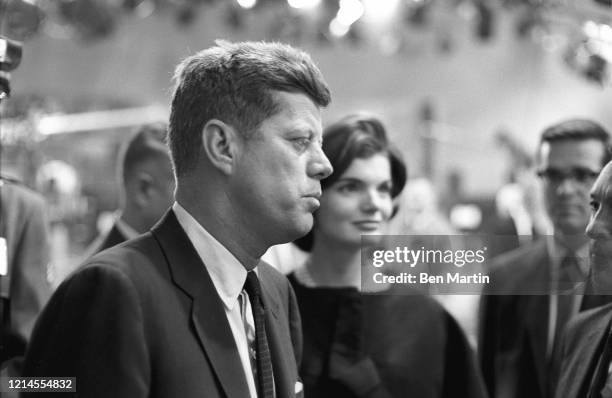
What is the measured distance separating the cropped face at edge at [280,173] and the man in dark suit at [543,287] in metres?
0.84

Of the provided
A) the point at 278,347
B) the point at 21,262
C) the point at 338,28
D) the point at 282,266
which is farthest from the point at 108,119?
the point at 278,347

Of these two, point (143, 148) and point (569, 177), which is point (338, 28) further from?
point (569, 177)

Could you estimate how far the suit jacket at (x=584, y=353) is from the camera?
1576mm

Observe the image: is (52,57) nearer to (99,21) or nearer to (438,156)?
(99,21)

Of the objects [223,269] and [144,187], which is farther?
[144,187]

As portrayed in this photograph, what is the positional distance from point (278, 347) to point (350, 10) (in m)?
5.47

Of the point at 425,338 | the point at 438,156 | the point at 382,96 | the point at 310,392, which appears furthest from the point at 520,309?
the point at 382,96

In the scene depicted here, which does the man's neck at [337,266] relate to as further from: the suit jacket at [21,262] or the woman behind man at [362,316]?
the suit jacket at [21,262]

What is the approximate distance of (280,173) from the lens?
4.76 ft

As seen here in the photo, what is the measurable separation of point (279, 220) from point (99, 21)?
7881mm

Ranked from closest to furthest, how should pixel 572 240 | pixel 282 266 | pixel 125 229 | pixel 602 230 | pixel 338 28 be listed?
pixel 602 230
pixel 572 240
pixel 125 229
pixel 282 266
pixel 338 28

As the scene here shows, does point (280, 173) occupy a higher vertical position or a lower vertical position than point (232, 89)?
lower

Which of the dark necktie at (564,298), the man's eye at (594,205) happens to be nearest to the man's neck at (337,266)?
the dark necktie at (564,298)

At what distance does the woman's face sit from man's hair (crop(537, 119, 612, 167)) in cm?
56
